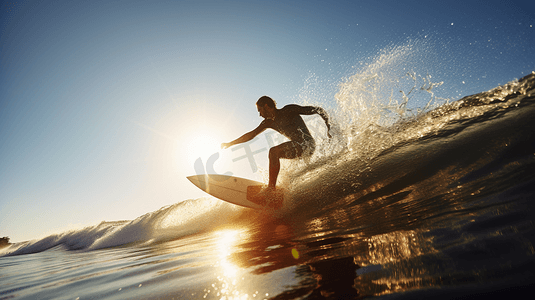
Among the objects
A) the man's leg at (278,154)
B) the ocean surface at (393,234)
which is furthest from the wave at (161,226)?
the ocean surface at (393,234)

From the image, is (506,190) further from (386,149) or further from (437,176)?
(386,149)

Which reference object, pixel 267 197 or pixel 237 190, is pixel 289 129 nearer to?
pixel 267 197

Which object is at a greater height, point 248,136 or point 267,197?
point 248,136

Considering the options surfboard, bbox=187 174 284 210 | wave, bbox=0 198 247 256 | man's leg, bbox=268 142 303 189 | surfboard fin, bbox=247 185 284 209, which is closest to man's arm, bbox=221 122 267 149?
man's leg, bbox=268 142 303 189

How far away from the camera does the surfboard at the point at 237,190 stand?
5379 millimetres

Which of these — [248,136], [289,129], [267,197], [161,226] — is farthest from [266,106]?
[161,226]

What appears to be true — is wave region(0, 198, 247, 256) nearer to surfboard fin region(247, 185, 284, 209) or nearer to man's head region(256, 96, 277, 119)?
surfboard fin region(247, 185, 284, 209)

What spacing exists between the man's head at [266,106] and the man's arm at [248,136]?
338mm

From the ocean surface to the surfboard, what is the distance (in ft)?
1.20

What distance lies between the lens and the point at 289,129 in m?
5.43

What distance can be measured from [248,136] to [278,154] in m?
1.21

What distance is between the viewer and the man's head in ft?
17.8

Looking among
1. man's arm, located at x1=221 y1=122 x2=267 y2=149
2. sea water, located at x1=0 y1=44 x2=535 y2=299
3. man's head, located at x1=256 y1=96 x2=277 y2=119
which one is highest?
man's head, located at x1=256 y1=96 x2=277 y2=119

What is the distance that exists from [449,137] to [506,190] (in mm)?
2934
